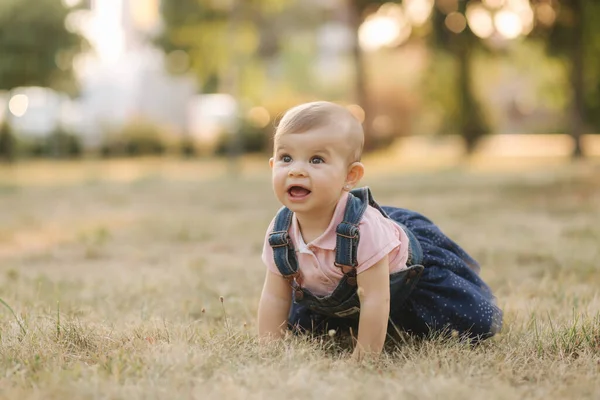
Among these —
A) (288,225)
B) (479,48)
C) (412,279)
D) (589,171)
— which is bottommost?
(589,171)

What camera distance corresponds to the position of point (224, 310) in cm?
276

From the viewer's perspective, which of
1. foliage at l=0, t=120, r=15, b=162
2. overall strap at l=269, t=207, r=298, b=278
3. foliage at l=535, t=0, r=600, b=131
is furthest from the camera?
foliage at l=0, t=120, r=15, b=162

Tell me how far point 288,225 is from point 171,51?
18.8 meters

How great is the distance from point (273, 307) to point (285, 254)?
213 millimetres

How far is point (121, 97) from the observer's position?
25359 millimetres

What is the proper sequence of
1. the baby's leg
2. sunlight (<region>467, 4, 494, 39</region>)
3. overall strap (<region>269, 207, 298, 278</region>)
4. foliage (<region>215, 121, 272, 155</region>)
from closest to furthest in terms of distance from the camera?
overall strap (<region>269, 207, 298, 278</region>)
the baby's leg
sunlight (<region>467, 4, 494, 39</region>)
foliage (<region>215, 121, 272, 155</region>)

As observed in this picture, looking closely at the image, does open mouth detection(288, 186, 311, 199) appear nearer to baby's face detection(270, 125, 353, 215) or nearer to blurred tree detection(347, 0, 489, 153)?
baby's face detection(270, 125, 353, 215)

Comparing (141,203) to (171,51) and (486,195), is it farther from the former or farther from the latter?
(171,51)

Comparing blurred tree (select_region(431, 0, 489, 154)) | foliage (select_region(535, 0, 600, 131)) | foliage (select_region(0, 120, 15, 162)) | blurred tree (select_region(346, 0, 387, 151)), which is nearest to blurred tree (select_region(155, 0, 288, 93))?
blurred tree (select_region(346, 0, 387, 151))

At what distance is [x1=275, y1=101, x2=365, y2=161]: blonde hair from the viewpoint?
7.48 feet

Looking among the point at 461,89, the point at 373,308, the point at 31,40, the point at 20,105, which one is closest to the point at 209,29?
the point at 31,40

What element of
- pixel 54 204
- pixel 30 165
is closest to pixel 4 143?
pixel 30 165

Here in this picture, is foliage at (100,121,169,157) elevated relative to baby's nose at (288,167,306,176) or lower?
lower

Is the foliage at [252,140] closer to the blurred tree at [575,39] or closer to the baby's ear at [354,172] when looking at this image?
the blurred tree at [575,39]
